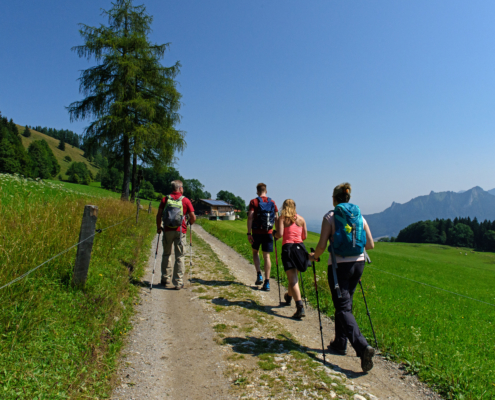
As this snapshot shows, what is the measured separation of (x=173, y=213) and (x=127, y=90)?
53.4 ft

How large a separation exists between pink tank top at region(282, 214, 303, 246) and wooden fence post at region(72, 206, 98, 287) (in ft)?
11.5

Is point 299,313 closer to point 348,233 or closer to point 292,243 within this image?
point 292,243

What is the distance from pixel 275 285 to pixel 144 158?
54.3 feet

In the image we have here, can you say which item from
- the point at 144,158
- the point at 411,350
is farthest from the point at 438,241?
the point at 411,350

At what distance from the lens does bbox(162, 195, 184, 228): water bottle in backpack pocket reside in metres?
6.98

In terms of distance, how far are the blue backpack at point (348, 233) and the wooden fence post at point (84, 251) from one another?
3950 mm

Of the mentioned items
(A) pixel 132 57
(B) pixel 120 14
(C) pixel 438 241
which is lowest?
(C) pixel 438 241

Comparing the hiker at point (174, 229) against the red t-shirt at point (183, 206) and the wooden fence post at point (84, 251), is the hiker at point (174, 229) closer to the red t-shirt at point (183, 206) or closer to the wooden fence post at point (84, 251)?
the red t-shirt at point (183, 206)

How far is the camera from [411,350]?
173 inches

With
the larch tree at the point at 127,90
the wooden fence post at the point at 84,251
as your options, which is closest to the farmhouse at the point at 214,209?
the larch tree at the point at 127,90

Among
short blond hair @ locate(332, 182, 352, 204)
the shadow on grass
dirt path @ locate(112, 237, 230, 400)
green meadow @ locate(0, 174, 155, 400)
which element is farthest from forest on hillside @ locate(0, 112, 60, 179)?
short blond hair @ locate(332, 182, 352, 204)

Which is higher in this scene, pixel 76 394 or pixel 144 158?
pixel 144 158

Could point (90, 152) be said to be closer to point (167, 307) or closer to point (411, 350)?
point (167, 307)

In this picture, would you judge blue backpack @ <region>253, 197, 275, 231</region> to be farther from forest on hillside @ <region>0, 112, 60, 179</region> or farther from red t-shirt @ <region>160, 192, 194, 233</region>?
forest on hillside @ <region>0, 112, 60, 179</region>
